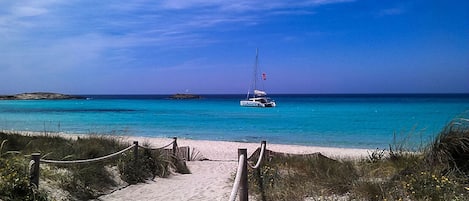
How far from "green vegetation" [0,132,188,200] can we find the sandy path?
0.37 m

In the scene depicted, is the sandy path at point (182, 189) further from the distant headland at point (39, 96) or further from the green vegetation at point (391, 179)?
the distant headland at point (39, 96)

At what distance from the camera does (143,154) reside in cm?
1137

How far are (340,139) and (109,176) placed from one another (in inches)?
868

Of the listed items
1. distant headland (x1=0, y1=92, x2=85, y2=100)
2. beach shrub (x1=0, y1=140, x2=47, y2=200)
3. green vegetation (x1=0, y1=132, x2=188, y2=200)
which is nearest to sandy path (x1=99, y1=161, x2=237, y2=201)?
green vegetation (x1=0, y1=132, x2=188, y2=200)

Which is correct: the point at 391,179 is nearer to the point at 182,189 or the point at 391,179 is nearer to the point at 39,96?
the point at 182,189

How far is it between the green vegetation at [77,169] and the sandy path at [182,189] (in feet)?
1.21

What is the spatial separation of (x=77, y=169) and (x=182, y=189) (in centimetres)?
237

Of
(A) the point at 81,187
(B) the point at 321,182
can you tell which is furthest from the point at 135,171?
(B) the point at 321,182

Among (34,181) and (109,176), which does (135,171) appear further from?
(34,181)

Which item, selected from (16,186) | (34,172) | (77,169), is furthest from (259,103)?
(16,186)

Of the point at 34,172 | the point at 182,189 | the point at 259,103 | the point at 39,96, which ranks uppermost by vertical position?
the point at 34,172

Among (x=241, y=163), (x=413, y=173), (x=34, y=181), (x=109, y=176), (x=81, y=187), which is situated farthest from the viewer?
(x=109, y=176)

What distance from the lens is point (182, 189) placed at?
31.5 ft

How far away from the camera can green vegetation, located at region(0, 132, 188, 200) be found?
22.1ft
